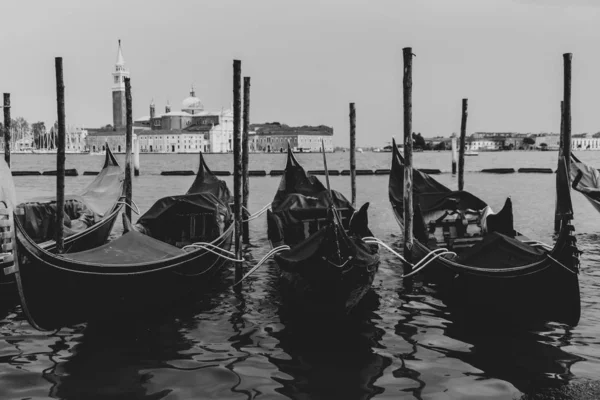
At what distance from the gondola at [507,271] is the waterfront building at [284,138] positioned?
4015 inches

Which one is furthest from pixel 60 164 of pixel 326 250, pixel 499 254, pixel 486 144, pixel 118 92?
pixel 486 144

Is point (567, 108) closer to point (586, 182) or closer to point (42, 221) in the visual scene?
point (586, 182)

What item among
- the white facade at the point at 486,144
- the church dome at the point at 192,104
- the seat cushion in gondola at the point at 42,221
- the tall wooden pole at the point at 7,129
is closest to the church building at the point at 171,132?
the church dome at the point at 192,104

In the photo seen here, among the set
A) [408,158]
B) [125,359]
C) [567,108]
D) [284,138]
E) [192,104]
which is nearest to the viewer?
[125,359]

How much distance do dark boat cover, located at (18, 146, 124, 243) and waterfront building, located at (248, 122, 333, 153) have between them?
98439 millimetres

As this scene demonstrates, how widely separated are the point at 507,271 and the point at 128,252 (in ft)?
11.6

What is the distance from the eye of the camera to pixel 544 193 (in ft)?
75.7

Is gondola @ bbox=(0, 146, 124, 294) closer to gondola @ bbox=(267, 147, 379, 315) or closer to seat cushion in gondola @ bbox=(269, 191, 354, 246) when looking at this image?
seat cushion in gondola @ bbox=(269, 191, 354, 246)

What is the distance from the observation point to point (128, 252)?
6219 millimetres

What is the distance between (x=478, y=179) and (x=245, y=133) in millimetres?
23427

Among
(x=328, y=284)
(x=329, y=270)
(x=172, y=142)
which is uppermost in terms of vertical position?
(x=172, y=142)

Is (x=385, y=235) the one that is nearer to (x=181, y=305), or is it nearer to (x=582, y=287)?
(x=582, y=287)

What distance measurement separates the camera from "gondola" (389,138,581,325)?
5539mm

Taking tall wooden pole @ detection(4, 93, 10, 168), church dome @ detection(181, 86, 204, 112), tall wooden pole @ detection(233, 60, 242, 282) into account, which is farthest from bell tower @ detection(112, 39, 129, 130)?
tall wooden pole @ detection(233, 60, 242, 282)
